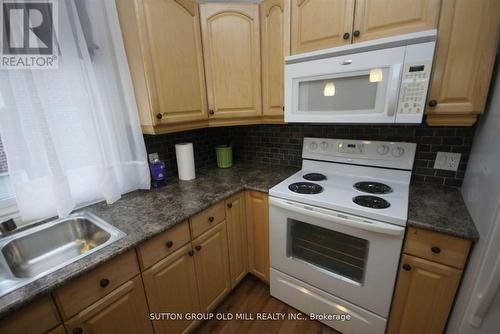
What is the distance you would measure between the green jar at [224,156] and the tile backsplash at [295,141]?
14 cm

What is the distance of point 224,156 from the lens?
1990 millimetres

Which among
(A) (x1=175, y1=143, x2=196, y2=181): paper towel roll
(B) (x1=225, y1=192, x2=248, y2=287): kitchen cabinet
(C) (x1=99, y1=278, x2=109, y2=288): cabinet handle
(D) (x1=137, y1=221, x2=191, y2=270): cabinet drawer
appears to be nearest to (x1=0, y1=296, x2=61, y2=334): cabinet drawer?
(C) (x1=99, y1=278, x2=109, y2=288): cabinet handle

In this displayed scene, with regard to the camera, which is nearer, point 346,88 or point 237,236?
point 346,88

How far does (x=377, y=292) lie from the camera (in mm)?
1160

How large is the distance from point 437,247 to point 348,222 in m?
0.38

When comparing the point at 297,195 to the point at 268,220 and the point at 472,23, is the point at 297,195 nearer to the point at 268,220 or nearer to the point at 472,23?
the point at 268,220

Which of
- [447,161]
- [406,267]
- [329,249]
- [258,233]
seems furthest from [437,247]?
[258,233]

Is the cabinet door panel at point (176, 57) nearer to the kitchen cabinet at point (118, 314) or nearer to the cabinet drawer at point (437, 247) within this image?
the kitchen cabinet at point (118, 314)

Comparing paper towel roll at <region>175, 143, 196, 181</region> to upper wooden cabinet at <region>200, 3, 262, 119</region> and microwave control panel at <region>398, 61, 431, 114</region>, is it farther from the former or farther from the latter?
microwave control panel at <region>398, 61, 431, 114</region>

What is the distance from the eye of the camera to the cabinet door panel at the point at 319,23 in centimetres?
117

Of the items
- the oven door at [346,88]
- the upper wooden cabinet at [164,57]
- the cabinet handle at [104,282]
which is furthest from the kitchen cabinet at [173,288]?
the oven door at [346,88]

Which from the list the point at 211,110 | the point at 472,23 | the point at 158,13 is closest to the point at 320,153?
the point at 211,110

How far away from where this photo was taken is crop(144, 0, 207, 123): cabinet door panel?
47.9 inches

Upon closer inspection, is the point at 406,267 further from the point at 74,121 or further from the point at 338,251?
the point at 74,121
